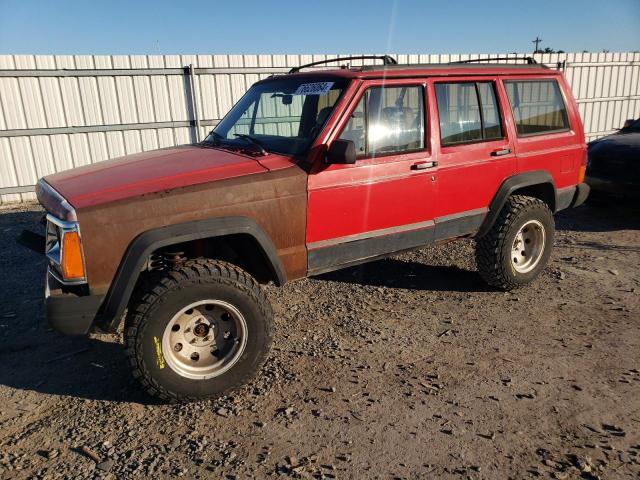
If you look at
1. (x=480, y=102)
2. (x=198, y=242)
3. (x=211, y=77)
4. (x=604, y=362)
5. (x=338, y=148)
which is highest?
(x=211, y=77)

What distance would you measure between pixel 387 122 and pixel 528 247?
2222 millimetres

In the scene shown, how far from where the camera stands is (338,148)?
10.3 ft

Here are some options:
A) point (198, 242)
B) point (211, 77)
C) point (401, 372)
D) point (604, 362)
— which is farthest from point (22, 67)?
point (604, 362)

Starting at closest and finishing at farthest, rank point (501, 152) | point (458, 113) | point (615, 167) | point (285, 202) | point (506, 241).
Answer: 1. point (285, 202)
2. point (458, 113)
3. point (501, 152)
4. point (506, 241)
5. point (615, 167)

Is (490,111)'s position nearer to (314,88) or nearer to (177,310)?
(314,88)

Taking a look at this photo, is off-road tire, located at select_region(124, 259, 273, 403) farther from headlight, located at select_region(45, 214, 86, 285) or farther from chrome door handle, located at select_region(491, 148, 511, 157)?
chrome door handle, located at select_region(491, 148, 511, 157)

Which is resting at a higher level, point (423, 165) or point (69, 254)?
point (423, 165)

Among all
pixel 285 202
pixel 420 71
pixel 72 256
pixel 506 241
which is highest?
pixel 420 71

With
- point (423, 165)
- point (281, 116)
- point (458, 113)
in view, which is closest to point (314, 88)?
point (281, 116)

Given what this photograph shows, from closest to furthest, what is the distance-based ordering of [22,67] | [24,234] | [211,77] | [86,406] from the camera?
[86,406]
[24,234]
[22,67]
[211,77]

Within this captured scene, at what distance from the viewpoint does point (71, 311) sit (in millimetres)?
2715

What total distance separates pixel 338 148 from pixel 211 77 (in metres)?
7.71

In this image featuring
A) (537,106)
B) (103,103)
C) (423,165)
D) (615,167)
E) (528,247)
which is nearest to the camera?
(423,165)

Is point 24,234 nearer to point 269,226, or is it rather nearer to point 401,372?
point 269,226
